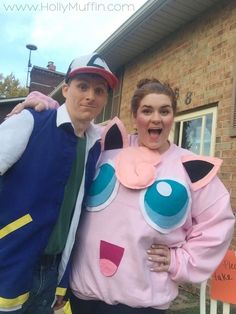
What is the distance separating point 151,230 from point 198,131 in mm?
3648

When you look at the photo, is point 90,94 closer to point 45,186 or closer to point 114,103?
point 45,186

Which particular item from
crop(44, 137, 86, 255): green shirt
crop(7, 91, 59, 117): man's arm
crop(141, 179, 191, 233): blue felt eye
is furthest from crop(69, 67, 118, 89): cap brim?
crop(141, 179, 191, 233): blue felt eye

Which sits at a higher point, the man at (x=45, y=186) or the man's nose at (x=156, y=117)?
the man's nose at (x=156, y=117)

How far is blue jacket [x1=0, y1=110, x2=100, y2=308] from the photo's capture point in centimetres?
181

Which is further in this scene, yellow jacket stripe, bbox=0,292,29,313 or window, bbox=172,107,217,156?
window, bbox=172,107,217,156

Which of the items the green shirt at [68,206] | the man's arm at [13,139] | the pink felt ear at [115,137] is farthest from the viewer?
the pink felt ear at [115,137]

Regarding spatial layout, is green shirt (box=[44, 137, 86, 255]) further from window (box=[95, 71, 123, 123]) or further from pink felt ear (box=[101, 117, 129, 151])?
window (box=[95, 71, 123, 123])

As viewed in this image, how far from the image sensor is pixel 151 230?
1929mm

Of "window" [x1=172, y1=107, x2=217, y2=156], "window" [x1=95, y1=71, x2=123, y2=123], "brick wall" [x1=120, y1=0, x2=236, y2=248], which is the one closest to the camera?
"brick wall" [x1=120, y1=0, x2=236, y2=248]

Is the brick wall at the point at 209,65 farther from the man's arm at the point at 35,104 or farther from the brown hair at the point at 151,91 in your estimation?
the man's arm at the point at 35,104

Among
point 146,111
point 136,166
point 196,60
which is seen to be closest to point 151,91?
point 146,111

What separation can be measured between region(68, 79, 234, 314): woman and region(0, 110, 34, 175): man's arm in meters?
0.44

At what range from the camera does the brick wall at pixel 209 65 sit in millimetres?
4711

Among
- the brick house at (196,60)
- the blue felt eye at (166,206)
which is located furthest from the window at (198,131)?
the blue felt eye at (166,206)
